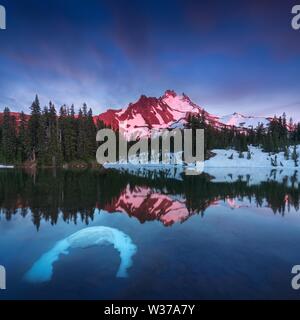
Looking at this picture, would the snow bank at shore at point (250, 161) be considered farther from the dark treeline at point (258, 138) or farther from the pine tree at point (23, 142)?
the pine tree at point (23, 142)

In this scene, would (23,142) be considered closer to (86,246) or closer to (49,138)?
(49,138)

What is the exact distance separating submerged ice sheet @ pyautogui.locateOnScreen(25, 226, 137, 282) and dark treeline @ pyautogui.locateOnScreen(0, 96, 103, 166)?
210ft

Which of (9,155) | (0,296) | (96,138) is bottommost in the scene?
(0,296)

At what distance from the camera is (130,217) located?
53.7 feet

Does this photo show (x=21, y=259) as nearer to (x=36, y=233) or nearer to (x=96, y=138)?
(x=36, y=233)

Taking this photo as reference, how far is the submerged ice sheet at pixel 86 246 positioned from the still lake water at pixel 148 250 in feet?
0.11

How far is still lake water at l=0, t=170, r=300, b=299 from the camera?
7.68 metres

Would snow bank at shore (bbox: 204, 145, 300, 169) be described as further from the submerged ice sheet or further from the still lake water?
the submerged ice sheet

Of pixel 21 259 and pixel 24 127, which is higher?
pixel 24 127

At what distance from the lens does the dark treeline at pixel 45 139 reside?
73.3 m
